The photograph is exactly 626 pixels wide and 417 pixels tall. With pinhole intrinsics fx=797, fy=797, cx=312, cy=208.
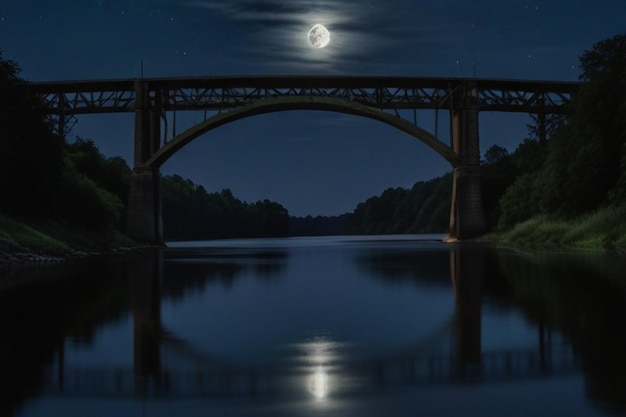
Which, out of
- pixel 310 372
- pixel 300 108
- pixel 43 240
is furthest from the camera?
pixel 300 108

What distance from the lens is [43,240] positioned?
118ft

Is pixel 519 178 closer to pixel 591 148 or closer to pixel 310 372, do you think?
pixel 591 148

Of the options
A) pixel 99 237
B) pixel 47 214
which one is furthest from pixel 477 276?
pixel 99 237

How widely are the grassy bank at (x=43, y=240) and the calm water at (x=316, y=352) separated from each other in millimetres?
16128

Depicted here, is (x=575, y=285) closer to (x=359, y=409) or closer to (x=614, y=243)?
(x=359, y=409)

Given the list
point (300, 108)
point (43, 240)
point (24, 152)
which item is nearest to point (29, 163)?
point (24, 152)

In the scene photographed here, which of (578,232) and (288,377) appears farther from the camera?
(578,232)

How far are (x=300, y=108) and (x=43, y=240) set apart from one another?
31.1 meters

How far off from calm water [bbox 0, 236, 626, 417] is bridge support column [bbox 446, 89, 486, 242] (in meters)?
47.1

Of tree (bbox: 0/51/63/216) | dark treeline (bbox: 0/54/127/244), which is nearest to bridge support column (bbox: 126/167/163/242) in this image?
dark treeline (bbox: 0/54/127/244)

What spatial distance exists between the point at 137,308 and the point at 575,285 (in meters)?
9.07

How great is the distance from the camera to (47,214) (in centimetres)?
4281

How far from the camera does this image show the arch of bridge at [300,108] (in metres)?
60.9

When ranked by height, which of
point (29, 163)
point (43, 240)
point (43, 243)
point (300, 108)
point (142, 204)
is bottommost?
point (43, 243)
